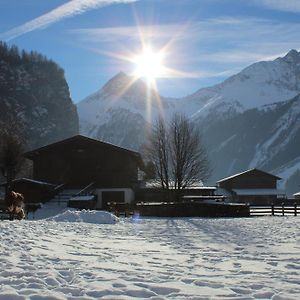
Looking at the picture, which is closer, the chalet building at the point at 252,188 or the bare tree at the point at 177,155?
the bare tree at the point at 177,155

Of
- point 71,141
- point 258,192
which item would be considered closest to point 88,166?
point 71,141

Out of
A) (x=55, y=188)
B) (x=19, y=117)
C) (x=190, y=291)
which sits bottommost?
(x=190, y=291)

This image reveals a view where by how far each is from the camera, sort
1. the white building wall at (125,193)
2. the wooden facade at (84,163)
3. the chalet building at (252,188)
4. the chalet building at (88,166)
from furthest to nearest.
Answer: the chalet building at (252,188) → the wooden facade at (84,163) → the chalet building at (88,166) → the white building wall at (125,193)

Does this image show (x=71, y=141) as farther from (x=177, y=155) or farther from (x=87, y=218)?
(x=87, y=218)

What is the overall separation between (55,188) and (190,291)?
1644 inches

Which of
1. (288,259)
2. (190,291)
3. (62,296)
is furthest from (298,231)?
(62,296)

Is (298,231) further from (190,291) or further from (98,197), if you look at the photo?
(98,197)

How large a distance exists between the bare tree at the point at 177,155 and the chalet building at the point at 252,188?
29.8 metres

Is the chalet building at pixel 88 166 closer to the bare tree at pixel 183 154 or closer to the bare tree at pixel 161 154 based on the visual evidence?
the bare tree at pixel 161 154

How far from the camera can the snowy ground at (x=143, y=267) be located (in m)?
7.73

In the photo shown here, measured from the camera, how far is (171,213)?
Answer: 34.1 metres

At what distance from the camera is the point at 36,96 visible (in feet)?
577

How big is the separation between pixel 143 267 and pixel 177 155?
35145mm

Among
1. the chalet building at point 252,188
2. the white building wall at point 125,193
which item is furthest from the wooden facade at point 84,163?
the chalet building at point 252,188
